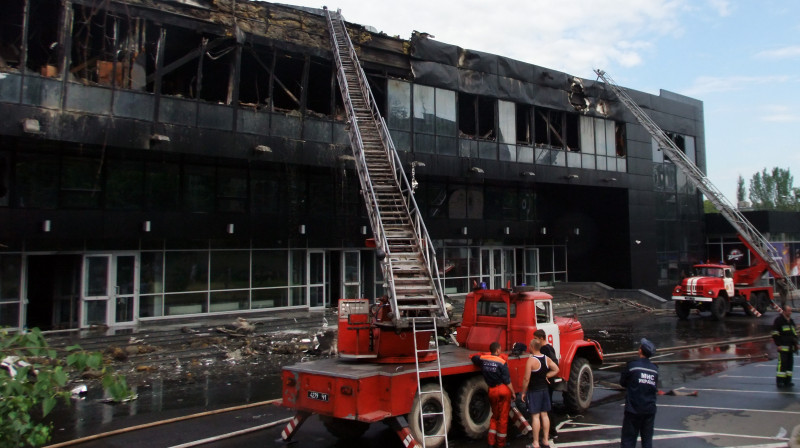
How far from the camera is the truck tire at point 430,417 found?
7.59m

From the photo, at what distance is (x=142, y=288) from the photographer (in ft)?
60.7

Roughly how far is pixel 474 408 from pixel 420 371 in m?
1.33

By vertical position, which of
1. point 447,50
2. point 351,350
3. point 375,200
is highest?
point 447,50

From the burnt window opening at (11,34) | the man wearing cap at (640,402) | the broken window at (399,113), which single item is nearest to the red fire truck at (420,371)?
the man wearing cap at (640,402)

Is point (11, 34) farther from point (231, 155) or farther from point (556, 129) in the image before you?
point (556, 129)

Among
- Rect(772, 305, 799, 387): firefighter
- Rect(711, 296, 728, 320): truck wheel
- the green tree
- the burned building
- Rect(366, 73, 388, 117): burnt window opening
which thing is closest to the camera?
Rect(772, 305, 799, 387): firefighter

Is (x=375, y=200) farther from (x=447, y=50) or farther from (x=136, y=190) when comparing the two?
(x=447, y=50)

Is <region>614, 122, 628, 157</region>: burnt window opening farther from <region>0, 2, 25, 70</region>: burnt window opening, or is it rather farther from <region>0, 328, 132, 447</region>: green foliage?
<region>0, 328, 132, 447</region>: green foliage

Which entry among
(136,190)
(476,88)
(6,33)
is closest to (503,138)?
(476,88)

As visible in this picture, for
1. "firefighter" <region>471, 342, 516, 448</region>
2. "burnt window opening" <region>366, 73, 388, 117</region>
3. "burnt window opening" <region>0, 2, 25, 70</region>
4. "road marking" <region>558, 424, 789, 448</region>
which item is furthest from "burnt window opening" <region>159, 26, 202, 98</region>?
"road marking" <region>558, 424, 789, 448</region>

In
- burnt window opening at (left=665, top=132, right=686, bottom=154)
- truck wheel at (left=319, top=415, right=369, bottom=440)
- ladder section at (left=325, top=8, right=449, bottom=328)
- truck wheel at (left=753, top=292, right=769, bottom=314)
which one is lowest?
truck wheel at (left=319, top=415, right=369, bottom=440)

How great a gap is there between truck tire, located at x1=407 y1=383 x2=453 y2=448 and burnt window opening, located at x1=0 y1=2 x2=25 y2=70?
48.6 feet

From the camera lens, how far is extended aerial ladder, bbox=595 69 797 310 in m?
26.5

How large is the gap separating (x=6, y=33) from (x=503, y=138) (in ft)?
61.4
